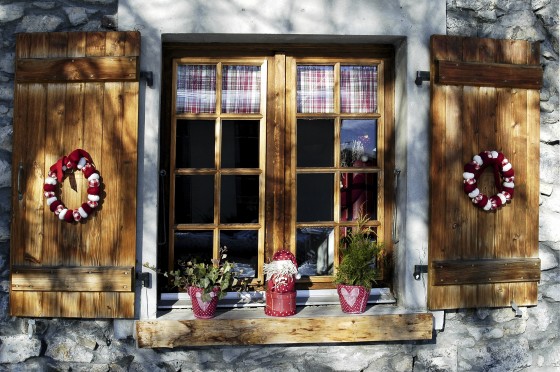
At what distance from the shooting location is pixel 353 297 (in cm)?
383

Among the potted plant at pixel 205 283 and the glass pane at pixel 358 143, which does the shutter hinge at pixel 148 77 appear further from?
the glass pane at pixel 358 143

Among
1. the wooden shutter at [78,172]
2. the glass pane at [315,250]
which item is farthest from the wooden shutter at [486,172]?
the wooden shutter at [78,172]

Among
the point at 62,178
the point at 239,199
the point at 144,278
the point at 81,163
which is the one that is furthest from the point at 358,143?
the point at 62,178

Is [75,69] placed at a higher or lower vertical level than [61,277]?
higher

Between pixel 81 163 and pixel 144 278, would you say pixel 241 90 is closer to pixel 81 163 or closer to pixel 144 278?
pixel 81 163

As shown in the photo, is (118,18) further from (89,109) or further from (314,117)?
(314,117)

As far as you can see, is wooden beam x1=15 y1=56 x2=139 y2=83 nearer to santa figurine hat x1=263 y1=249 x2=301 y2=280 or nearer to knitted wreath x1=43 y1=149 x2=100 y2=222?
knitted wreath x1=43 y1=149 x2=100 y2=222

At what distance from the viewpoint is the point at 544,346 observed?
4.05 m

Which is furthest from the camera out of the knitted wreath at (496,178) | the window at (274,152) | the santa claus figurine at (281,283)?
the window at (274,152)

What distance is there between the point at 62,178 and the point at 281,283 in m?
1.39

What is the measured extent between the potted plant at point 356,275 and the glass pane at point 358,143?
512 millimetres

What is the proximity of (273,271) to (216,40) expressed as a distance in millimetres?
1456

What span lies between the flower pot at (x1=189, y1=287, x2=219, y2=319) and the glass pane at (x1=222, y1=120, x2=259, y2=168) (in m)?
0.81

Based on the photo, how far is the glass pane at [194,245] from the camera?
402 centimetres
